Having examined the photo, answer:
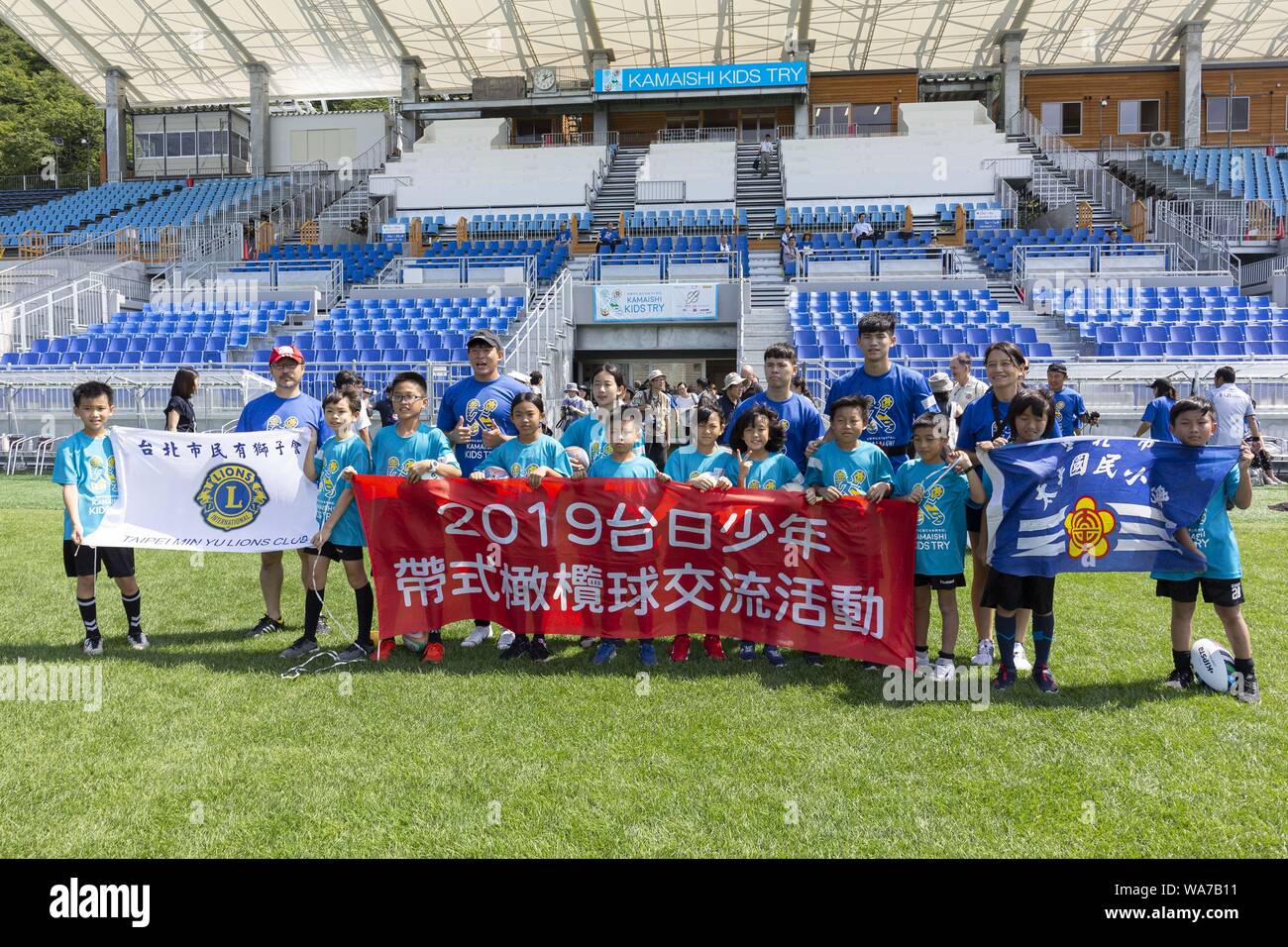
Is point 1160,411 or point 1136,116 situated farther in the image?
point 1136,116

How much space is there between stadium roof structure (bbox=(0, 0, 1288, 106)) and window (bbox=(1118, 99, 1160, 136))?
6.26 ft

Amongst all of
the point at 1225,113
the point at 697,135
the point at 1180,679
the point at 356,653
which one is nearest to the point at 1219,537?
the point at 1180,679

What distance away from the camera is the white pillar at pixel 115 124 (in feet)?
126

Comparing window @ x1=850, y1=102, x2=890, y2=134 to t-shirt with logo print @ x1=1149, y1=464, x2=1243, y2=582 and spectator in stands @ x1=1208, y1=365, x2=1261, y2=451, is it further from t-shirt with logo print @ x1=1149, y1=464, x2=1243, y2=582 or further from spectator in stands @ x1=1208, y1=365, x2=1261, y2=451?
t-shirt with logo print @ x1=1149, y1=464, x2=1243, y2=582

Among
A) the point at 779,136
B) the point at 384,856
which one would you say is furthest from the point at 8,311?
the point at 779,136

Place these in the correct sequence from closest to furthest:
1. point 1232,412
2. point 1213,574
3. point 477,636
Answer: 1. point 1213,574
2. point 477,636
3. point 1232,412

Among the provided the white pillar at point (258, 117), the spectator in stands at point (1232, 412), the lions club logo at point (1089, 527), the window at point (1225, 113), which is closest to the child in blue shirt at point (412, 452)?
the lions club logo at point (1089, 527)

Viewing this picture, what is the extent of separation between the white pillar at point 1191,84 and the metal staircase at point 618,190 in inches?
870

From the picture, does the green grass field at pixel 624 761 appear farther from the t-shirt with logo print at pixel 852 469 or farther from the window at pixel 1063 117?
the window at pixel 1063 117

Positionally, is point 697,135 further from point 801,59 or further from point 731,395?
point 731,395

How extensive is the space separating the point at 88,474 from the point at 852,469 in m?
5.14

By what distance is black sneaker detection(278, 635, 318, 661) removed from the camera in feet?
18.8

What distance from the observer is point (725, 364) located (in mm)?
27516

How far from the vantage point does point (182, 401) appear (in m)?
9.61
